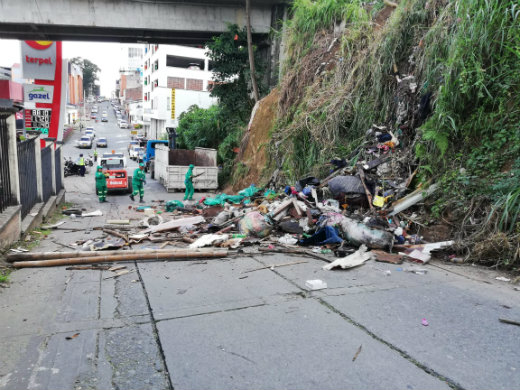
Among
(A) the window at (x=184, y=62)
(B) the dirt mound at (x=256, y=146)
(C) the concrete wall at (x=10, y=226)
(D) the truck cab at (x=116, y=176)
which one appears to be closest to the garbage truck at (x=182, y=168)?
(B) the dirt mound at (x=256, y=146)

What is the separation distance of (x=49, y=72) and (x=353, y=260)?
49.0 ft

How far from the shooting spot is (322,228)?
21.4ft

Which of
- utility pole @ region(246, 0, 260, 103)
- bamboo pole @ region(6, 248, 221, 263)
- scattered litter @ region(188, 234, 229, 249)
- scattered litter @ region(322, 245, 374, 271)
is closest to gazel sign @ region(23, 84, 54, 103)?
utility pole @ region(246, 0, 260, 103)

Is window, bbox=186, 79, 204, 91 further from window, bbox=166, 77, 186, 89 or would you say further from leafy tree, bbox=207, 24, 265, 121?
leafy tree, bbox=207, 24, 265, 121

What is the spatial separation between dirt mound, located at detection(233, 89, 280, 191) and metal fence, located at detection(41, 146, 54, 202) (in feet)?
23.5

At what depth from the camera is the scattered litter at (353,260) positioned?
5223 millimetres

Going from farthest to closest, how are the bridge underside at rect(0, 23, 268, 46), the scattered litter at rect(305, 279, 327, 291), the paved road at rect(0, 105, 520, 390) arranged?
1. the bridge underside at rect(0, 23, 268, 46)
2. the scattered litter at rect(305, 279, 327, 291)
3. the paved road at rect(0, 105, 520, 390)

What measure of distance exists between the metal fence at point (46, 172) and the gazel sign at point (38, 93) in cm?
345

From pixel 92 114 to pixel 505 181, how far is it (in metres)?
115

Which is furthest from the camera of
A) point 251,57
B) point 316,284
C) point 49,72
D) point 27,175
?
point 251,57

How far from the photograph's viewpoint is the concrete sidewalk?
273 centimetres

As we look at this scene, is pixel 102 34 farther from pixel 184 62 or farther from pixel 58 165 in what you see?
pixel 184 62

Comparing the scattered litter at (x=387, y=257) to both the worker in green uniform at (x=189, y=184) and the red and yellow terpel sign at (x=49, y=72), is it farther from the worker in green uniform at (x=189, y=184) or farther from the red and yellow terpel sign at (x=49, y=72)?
the red and yellow terpel sign at (x=49, y=72)

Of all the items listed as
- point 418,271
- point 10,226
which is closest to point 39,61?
point 10,226
